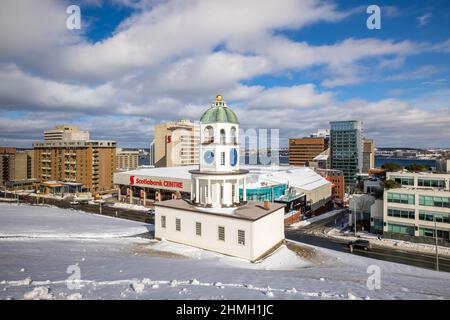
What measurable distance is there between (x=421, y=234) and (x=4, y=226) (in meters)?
60.6

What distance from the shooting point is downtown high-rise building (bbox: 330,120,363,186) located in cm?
15375

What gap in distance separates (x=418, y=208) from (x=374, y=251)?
13.4 meters

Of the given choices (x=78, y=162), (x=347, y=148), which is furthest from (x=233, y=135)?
(x=347, y=148)

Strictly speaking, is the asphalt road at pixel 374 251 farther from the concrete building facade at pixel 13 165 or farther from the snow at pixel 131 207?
the concrete building facade at pixel 13 165

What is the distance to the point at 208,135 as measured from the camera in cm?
3491

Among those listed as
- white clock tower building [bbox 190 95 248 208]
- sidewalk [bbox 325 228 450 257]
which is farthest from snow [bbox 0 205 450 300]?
sidewalk [bbox 325 228 450 257]

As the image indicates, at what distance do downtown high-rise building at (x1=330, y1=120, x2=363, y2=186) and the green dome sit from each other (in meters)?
133

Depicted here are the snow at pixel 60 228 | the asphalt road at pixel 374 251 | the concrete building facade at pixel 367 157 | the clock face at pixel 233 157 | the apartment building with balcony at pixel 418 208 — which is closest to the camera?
the snow at pixel 60 228

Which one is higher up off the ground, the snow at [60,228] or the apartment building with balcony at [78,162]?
the apartment building with balcony at [78,162]

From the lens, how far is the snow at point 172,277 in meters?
12.6

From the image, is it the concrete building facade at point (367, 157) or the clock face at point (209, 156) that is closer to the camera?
the clock face at point (209, 156)

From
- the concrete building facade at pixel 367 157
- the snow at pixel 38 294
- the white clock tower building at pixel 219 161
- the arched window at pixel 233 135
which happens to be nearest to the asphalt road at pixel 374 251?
the white clock tower building at pixel 219 161

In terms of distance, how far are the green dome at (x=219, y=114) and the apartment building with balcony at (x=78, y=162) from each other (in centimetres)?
9998

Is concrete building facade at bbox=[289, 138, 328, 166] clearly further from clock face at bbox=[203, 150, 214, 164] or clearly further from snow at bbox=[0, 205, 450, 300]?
snow at bbox=[0, 205, 450, 300]
